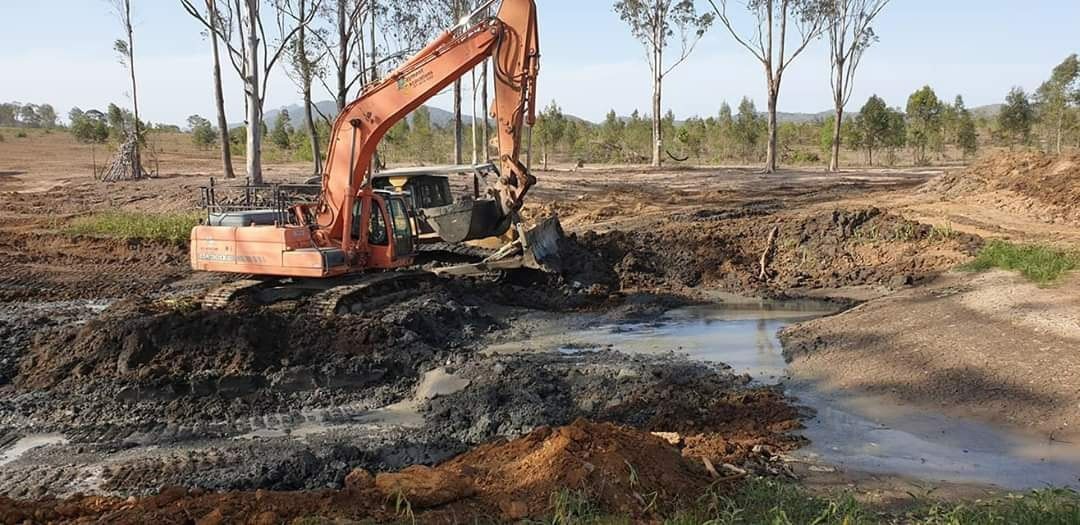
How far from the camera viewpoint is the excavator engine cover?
12701mm

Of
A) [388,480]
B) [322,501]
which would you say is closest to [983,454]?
[388,480]

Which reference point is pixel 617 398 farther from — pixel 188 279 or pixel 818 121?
pixel 818 121

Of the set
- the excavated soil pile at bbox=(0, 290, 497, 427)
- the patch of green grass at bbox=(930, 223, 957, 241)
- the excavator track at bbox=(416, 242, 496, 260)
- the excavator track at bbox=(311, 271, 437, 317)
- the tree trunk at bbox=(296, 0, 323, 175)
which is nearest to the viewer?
the excavated soil pile at bbox=(0, 290, 497, 427)

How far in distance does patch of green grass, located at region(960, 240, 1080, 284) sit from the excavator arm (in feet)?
23.3

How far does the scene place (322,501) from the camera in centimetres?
480

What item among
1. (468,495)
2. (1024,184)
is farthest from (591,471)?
(1024,184)

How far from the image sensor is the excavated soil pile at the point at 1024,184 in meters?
16.6

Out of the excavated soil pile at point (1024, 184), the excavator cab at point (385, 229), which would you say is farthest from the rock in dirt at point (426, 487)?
the excavated soil pile at point (1024, 184)

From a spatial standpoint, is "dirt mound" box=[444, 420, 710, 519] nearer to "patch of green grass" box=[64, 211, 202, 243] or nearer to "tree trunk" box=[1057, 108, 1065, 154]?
"patch of green grass" box=[64, 211, 202, 243]

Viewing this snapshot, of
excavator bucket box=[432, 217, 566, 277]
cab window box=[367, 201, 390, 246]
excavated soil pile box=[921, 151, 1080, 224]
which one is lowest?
excavator bucket box=[432, 217, 566, 277]

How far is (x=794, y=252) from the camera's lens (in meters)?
15.4

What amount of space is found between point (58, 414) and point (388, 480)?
4710 millimetres

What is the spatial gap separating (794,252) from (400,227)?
7.75m

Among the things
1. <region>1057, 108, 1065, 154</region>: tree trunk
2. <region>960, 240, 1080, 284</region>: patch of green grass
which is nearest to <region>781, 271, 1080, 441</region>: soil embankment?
<region>960, 240, 1080, 284</region>: patch of green grass
